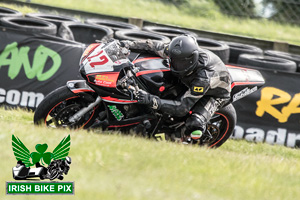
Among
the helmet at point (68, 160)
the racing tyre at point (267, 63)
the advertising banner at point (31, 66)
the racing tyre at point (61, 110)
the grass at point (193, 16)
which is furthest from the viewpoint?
the grass at point (193, 16)

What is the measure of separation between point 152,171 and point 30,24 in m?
5.40

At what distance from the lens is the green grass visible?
149 inches

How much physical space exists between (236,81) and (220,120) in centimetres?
63

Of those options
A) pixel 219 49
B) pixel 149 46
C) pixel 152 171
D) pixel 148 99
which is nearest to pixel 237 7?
pixel 219 49

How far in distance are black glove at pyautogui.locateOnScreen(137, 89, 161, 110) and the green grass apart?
0.45m

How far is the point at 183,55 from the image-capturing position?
5.07m

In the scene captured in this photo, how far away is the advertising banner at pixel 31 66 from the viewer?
280 inches

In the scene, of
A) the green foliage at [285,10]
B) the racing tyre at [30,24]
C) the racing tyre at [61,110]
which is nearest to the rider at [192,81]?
the racing tyre at [61,110]

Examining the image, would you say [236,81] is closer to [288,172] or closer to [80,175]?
[288,172]

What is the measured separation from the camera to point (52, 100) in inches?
212

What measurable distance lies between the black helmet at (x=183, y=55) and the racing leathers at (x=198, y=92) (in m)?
0.13

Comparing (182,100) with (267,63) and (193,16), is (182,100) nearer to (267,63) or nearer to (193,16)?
(267,63)

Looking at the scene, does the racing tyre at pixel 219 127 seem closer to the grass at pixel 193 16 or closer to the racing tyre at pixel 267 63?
the racing tyre at pixel 267 63

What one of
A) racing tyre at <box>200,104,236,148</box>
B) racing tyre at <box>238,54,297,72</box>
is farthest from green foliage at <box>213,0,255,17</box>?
racing tyre at <box>200,104,236,148</box>
